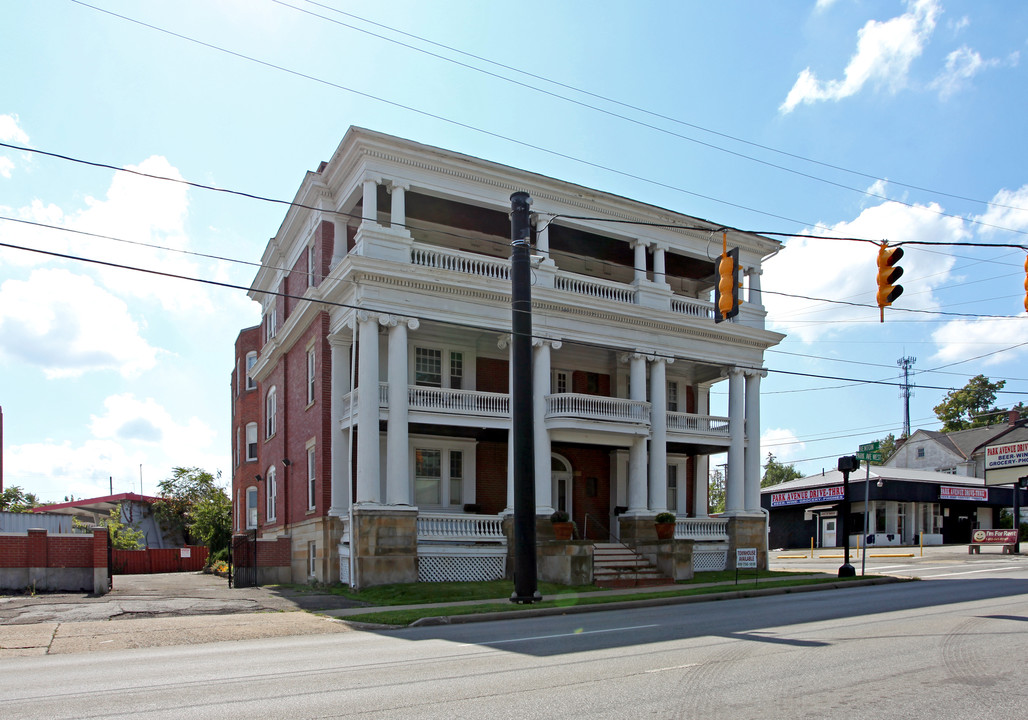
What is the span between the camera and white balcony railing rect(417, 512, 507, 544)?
2384 cm

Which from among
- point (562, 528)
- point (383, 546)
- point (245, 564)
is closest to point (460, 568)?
point (383, 546)

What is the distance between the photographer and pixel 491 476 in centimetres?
2806

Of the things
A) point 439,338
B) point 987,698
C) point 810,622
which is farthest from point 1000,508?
point 987,698

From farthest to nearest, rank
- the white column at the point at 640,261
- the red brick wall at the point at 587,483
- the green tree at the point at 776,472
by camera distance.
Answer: the green tree at the point at 776,472 → the red brick wall at the point at 587,483 → the white column at the point at 640,261

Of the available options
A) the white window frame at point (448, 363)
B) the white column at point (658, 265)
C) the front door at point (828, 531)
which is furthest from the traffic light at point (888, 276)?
the front door at point (828, 531)

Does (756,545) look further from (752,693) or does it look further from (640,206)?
(752,693)

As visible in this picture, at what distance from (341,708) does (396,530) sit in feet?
49.3

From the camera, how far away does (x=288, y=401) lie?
102 ft

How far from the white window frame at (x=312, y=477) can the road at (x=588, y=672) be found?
12.3 meters

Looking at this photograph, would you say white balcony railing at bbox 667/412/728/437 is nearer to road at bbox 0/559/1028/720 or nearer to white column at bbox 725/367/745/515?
white column at bbox 725/367/745/515

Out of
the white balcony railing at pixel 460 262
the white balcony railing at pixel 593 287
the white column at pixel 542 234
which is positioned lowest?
the white balcony railing at pixel 593 287

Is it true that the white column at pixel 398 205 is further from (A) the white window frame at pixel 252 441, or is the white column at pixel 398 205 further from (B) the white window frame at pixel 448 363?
(A) the white window frame at pixel 252 441

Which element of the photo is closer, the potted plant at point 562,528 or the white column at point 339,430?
the potted plant at point 562,528

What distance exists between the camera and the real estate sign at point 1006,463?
141 feet
